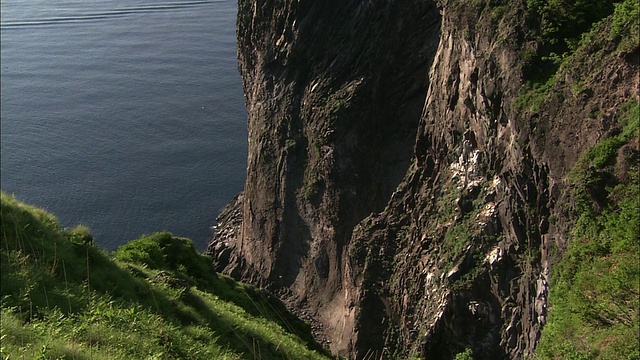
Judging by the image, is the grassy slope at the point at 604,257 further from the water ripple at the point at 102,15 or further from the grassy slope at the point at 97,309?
the water ripple at the point at 102,15

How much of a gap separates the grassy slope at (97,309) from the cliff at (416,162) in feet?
38.3

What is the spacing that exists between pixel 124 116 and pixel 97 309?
311ft

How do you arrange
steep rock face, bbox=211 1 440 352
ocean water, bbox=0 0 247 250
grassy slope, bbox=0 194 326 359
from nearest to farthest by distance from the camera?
grassy slope, bbox=0 194 326 359
steep rock face, bbox=211 1 440 352
ocean water, bbox=0 0 247 250

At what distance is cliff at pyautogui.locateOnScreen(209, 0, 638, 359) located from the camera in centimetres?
2661

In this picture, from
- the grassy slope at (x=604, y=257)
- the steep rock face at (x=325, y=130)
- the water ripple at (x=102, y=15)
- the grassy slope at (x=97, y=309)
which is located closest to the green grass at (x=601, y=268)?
the grassy slope at (x=604, y=257)

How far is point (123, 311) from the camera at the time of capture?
707 inches

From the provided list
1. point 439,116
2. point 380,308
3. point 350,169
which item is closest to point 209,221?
point 350,169

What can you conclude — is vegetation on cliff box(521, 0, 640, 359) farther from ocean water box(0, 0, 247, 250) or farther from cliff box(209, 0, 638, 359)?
ocean water box(0, 0, 247, 250)

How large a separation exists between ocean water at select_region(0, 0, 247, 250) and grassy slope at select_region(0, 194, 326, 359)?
51.2m

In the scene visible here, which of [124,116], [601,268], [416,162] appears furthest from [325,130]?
[124,116]

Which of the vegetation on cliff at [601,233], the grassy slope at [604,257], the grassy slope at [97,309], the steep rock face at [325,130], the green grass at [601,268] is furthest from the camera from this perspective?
the steep rock face at [325,130]

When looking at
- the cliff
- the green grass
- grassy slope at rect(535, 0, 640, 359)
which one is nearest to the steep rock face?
the cliff

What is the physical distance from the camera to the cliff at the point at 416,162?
26.6 m

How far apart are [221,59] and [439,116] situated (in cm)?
8988
